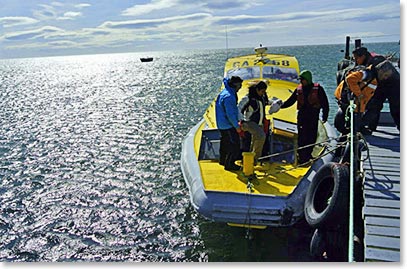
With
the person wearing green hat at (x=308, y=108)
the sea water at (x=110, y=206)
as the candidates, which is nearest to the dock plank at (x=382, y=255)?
the sea water at (x=110, y=206)

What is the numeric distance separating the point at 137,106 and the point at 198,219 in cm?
1685

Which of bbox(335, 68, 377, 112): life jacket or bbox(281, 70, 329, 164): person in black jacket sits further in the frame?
bbox(281, 70, 329, 164): person in black jacket

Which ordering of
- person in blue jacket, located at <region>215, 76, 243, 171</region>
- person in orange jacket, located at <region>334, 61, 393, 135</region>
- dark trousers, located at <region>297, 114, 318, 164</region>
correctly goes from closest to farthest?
1. person in blue jacket, located at <region>215, 76, 243, 171</region>
2. person in orange jacket, located at <region>334, 61, 393, 135</region>
3. dark trousers, located at <region>297, 114, 318, 164</region>

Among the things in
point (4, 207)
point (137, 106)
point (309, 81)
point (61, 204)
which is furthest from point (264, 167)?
point (137, 106)

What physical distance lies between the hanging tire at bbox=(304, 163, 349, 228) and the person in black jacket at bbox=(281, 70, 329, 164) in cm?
98

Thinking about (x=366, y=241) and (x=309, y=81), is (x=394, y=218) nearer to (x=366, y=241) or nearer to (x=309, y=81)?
(x=366, y=241)

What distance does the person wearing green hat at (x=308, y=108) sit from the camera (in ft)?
21.8

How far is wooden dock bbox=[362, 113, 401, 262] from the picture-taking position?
4.00 meters

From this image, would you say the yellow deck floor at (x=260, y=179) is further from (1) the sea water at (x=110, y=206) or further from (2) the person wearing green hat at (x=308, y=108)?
(1) the sea water at (x=110, y=206)

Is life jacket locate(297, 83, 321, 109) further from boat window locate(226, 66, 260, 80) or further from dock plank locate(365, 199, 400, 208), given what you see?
boat window locate(226, 66, 260, 80)

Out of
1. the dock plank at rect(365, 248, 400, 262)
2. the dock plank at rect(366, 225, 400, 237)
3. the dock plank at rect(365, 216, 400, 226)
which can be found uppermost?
the dock plank at rect(365, 216, 400, 226)

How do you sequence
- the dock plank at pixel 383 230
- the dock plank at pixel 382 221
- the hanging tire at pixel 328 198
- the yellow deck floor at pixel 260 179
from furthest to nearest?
the yellow deck floor at pixel 260 179, the hanging tire at pixel 328 198, the dock plank at pixel 382 221, the dock plank at pixel 383 230

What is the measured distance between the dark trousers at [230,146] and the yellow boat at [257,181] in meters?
0.22

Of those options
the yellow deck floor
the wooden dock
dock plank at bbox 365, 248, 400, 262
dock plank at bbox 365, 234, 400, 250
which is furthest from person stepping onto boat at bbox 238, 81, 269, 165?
dock plank at bbox 365, 248, 400, 262
